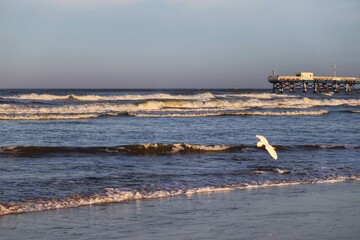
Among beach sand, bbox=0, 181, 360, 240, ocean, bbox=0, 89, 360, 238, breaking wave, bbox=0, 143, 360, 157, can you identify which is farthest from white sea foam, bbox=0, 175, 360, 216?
breaking wave, bbox=0, 143, 360, 157

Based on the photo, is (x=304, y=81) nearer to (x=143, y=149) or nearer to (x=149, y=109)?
(x=149, y=109)

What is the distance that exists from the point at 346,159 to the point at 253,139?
18.4 feet

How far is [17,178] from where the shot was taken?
12305 mm

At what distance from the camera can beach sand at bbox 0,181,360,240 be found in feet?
26.0

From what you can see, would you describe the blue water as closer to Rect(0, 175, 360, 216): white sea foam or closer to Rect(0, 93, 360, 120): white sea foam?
Rect(0, 175, 360, 216): white sea foam

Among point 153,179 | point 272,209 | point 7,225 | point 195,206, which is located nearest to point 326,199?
point 272,209

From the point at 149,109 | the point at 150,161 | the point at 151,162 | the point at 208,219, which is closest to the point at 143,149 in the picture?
the point at 150,161

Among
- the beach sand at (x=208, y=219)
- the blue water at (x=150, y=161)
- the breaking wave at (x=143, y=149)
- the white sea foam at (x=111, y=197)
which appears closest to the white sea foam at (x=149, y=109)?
the blue water at (x=150, y=161)

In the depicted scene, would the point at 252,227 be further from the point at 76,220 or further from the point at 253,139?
the point at 253,139

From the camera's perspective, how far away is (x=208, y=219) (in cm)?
887

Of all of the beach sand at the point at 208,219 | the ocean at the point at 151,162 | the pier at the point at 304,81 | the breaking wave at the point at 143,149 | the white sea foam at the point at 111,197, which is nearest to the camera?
the beach sand at the point at 208,219

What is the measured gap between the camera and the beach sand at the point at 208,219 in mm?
7922

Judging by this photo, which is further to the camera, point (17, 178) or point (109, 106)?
point (109, 106)

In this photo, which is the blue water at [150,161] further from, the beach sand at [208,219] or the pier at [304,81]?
the pier at [304,81]
